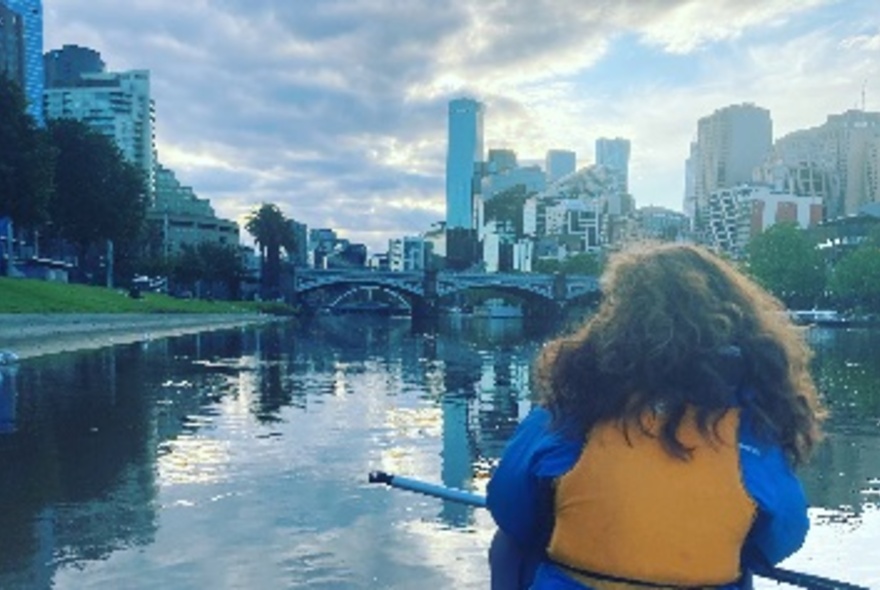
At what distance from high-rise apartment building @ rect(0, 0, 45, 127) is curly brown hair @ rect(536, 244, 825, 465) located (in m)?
132

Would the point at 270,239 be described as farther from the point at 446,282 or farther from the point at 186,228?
the point at 186,228

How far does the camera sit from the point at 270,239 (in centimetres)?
13088

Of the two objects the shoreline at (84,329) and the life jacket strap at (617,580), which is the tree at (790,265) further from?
the life jacket strap at (617,580)

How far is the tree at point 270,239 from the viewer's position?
429ft

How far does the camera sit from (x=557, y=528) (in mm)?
2541

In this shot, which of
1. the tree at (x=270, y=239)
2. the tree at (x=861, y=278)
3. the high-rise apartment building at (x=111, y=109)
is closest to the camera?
the tree at (x=861, y=278)

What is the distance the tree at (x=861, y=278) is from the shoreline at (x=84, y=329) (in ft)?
230

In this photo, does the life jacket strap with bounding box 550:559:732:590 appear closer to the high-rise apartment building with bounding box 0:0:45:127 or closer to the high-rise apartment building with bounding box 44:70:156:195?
the high-rise apartment building with bounding box 0:0:45:127

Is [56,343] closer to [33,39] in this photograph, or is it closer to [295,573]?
[295,573]

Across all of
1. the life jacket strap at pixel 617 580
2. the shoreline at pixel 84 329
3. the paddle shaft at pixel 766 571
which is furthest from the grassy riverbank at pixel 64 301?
the life jacket strap at pixel 617 580

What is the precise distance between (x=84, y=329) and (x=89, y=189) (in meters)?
22.2

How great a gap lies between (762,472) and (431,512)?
8035 mm

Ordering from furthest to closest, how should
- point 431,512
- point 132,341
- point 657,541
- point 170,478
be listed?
point 132,341 < point 170,478 < point 431,512 < point 657,541

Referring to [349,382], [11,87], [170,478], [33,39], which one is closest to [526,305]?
[33,39]
